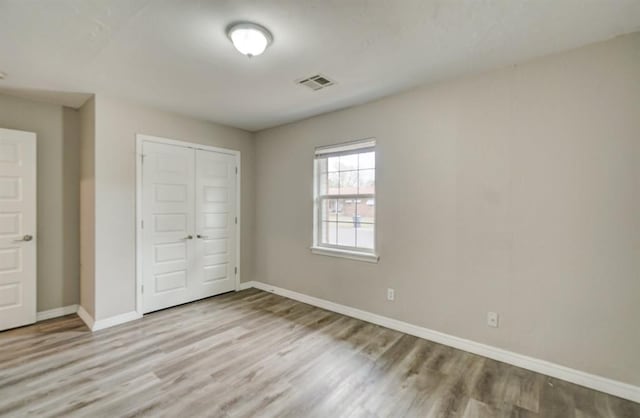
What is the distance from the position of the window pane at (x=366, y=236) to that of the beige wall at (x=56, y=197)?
11.3ft

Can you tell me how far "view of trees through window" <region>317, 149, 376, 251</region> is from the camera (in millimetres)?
3416

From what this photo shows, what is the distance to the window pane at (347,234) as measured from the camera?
141 inches

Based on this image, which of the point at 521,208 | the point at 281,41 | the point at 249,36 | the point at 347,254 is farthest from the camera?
the point at 347,254

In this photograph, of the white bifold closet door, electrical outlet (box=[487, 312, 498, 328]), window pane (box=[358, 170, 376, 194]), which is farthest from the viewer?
the white bifold closet door

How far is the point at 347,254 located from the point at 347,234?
10.6 inches

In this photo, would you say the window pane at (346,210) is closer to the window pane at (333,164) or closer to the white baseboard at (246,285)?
the window pane at (333,164)

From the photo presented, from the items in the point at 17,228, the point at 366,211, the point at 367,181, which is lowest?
the point at 17,228

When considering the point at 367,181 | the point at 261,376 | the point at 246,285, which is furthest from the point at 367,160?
the point at 246,285

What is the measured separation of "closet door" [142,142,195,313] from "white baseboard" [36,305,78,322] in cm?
91

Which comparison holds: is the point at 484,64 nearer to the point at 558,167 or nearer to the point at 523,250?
the point at 558,167

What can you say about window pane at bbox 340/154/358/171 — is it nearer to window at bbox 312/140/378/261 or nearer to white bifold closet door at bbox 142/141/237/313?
window at bbox 312/140/378/261

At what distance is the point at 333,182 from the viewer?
3.81 metres

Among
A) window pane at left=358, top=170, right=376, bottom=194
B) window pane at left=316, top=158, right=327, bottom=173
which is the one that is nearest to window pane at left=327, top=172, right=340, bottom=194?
window pane at left=316, top=158, right=327, bottom=173

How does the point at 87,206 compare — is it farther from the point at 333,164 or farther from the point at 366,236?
the point at 366,236
